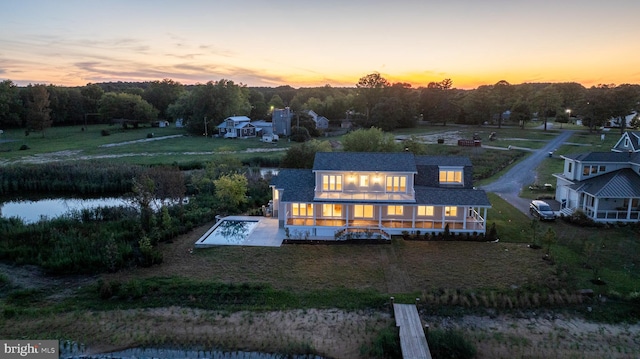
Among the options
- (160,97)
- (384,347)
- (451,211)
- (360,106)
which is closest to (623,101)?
(360,106)

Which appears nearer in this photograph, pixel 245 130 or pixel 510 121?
pixel 245 130

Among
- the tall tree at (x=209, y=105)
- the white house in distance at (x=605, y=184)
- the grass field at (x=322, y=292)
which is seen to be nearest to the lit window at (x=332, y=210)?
the grass field at (x=322, y=292)

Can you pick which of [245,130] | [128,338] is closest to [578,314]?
[128,338]

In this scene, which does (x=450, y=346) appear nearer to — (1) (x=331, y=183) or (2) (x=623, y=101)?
(1) (x=331, y=183)

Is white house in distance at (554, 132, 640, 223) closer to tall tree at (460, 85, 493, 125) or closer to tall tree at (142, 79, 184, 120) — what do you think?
tall tree at (460, 85, 493, 125)

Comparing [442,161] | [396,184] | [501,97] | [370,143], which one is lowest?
[396,184]

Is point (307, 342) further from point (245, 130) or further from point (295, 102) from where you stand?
point (295, 102)
